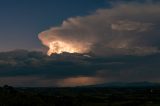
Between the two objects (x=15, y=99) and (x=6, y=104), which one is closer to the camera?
(x=6, y=104)

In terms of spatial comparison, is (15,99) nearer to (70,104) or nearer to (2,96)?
(2,96)

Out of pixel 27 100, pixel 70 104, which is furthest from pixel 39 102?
pixel 70 104

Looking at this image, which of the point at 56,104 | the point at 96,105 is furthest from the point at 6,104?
the point at 96,105

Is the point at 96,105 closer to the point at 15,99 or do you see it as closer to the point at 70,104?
the point at 70,104

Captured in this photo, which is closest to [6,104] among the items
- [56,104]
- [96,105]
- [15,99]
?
[15,99]

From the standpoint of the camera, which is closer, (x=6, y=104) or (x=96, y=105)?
(x=6, y=104)

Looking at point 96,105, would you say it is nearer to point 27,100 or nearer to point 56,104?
point 56,104

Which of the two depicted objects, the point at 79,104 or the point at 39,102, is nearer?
the point at 39,102
